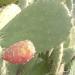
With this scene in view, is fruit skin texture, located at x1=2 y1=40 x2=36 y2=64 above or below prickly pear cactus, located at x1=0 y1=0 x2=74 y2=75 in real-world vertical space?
below

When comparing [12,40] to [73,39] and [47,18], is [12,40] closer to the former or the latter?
[47,18]

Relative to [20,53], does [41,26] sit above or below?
above

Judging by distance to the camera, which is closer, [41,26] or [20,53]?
[20,53]

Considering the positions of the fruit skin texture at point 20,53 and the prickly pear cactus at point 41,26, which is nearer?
the fruit skin texture at point 20,53

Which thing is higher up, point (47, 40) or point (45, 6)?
point (45, 6)

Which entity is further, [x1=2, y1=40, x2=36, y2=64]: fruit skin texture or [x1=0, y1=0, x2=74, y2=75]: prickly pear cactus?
[x1=0, y1=0, x2=74, y2=75]: prickly pear cactus

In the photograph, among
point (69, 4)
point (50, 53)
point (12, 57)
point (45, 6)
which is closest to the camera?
point (12, 57)

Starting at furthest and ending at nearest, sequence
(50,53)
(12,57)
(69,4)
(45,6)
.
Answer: (69,4), (50,53), (45,6), (12,57)

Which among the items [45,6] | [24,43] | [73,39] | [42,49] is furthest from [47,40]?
[73,39]

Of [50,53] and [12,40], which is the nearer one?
[12,40]

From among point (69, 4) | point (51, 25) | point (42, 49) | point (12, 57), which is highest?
point (69, 4)

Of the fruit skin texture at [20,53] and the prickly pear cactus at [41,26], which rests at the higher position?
the prickly pear cactus at [41,26]
